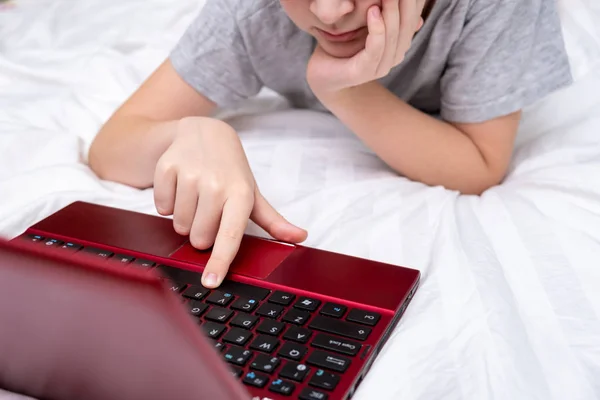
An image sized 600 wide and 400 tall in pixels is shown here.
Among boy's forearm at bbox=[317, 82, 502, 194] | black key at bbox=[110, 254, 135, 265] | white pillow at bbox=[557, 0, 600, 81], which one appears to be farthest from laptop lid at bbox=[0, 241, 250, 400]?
white pillow at bbox=[557, 0, 600, 81]

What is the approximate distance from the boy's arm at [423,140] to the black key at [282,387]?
448 millimetres

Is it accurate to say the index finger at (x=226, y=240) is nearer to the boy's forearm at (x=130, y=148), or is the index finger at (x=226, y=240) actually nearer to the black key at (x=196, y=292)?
the black key at (x=196, y=292)

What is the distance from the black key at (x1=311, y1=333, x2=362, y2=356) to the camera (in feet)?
1.49

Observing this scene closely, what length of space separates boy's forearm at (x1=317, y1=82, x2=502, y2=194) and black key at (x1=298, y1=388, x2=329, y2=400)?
449mm

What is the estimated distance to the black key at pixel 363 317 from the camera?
0.49 metres

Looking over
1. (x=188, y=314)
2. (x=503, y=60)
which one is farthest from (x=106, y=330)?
(x=503, y=60)

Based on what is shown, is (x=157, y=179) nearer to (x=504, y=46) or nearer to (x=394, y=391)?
(x=394, y=391)

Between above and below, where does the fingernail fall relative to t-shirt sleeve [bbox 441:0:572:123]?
below

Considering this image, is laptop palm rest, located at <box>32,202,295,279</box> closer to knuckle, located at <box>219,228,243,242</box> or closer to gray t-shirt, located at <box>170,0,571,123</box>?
knuckle, located at <box>219,228,243,242</box>

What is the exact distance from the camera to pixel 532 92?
0.81m

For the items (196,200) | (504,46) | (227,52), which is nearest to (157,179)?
(196,200)

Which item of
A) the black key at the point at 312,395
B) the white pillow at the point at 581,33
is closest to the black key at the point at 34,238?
the black key at the point at 312,395

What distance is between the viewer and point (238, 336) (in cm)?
46

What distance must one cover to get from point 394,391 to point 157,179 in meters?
0.30
